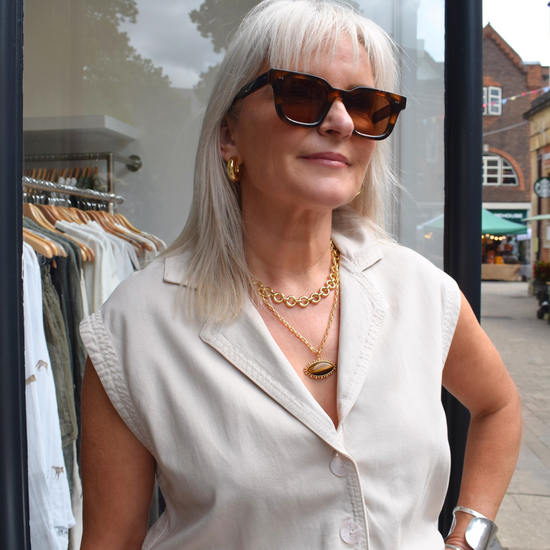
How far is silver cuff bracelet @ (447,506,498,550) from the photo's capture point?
1.16 m

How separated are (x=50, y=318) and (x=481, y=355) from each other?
1444 millimetres

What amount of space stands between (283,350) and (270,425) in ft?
0.63

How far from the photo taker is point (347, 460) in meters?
0.94

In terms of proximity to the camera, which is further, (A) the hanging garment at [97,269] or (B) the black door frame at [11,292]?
(A) the hanging garment at [97,269]

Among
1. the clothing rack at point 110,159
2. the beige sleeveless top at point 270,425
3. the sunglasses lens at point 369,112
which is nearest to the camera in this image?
the beige sleeveless top at point 270,425

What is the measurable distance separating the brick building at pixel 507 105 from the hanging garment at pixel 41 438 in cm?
155

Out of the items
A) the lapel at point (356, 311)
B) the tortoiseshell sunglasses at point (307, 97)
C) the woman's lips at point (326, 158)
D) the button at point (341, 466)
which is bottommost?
the button at point (341, 466)

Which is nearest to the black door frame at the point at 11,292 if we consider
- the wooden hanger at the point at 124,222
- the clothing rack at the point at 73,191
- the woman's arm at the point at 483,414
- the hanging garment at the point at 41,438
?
the hanging garment at the point at 41,438

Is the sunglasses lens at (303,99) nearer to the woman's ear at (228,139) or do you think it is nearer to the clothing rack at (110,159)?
the woman's ear at (228,139)

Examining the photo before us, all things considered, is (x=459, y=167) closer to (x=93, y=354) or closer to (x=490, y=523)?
(x=490, y=523)

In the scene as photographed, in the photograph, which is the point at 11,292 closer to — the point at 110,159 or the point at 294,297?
the point at 294,297

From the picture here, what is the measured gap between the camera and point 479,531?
1.17 m

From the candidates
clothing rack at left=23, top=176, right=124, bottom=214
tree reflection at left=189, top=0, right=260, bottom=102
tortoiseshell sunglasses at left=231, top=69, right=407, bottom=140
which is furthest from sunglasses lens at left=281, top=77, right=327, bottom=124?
tree reflection at left=189, top=0, right=260, bottom=102

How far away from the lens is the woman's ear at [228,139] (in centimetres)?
118
